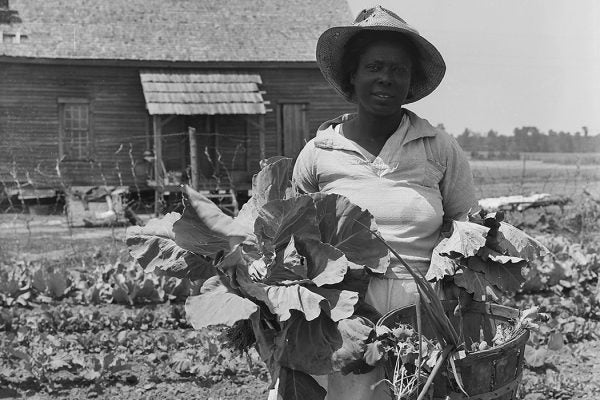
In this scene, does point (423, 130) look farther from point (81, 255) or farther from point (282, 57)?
point (282, 57)

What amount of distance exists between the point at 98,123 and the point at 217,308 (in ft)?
58.9

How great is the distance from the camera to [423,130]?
284cm

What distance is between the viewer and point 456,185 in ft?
9.51

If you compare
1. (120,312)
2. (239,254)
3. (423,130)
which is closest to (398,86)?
(423,130)

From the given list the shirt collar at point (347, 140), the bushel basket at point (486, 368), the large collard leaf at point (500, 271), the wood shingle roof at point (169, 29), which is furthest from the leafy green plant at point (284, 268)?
the wood shingle roof at point (169, 29)

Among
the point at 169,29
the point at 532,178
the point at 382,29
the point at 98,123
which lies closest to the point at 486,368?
the point at 382,29

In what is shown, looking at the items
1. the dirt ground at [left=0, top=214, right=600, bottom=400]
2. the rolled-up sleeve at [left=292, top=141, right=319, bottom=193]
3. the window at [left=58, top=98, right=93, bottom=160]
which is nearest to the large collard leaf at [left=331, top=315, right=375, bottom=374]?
the rolled-up sleeve at [left=292, top=141, right=319, bottom=193]

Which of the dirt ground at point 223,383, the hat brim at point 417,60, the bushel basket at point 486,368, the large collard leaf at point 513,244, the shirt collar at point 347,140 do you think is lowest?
the dirt ground at point 223,383

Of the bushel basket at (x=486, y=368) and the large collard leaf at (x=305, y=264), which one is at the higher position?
the large collard leaf at (x=305, y=264)

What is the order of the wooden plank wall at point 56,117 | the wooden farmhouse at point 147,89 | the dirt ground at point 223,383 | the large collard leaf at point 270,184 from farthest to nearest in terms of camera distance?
1. the wooden plank wall at point 56,117
2. the wooden farmhouse at point 147,89
3. the dirt ground at point 223,383
4. the large collard leaf at point 270,184

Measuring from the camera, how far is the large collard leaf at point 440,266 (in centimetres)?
257

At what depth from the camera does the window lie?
19.3m

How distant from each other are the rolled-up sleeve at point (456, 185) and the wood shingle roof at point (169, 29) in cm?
1670

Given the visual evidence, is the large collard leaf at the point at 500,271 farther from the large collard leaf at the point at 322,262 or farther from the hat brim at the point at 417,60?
the hat brim at the point at 417,60
